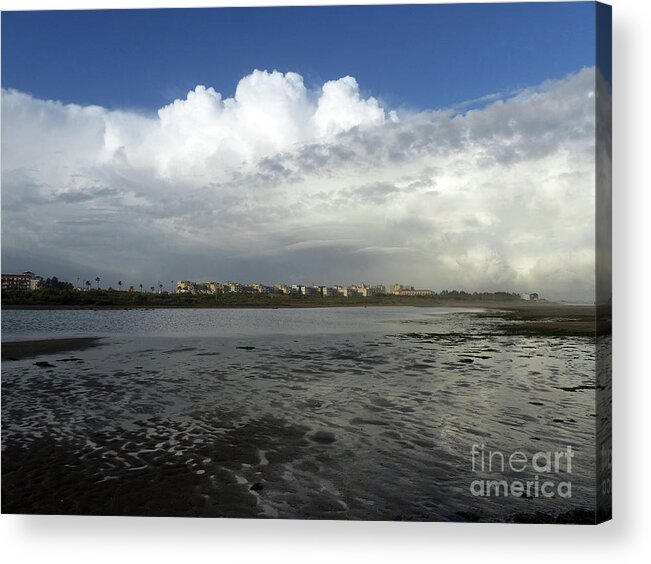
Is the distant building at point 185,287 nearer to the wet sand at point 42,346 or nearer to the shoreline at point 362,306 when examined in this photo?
the shoreline at point 362,306

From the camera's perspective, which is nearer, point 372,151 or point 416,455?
point 416,455

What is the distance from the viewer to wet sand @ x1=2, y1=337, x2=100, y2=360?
691 cm

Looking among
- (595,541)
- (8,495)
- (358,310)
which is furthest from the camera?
(358,310)

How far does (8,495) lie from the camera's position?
16.8 ft

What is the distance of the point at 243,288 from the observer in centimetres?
643

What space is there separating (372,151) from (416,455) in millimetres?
3394

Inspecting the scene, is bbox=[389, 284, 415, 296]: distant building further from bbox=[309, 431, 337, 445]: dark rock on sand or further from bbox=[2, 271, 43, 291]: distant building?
bbox=[2, 271, 43, 291]: distant building

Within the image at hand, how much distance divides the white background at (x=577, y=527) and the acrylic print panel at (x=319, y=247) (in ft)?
0.56

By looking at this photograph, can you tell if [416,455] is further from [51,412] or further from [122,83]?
[122,83]

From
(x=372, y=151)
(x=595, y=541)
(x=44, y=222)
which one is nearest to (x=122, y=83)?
(x=44, y=222)

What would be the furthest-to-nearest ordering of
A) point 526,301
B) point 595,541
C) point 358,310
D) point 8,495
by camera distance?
1. point 358,310
2. point 526,301
3. point 8,495
4. point 595,541

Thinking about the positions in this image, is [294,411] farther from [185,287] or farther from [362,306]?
[185,287]

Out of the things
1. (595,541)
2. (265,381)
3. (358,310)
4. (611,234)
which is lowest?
(595,541)

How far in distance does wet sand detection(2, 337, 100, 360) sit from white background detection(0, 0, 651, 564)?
262 cm
